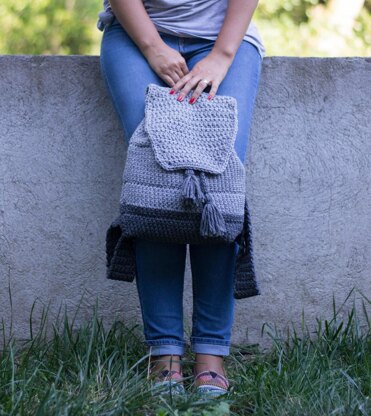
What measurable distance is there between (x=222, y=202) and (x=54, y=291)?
0.91m

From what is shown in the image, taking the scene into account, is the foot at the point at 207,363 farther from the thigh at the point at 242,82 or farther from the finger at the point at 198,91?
the finger at the point at 198,91

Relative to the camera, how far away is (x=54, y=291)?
3.15m

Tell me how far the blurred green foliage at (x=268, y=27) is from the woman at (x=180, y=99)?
5.75 m

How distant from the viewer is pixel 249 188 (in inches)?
124

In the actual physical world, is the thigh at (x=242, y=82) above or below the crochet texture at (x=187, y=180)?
above

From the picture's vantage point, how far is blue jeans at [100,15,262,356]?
268 centimetres

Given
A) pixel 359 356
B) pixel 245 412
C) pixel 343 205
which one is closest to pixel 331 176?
pixel 343 205

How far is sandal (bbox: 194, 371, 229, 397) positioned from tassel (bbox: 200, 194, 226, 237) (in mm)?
476

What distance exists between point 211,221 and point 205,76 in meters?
0.50

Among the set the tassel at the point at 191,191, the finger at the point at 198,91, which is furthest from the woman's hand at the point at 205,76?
the tassel at the point at 191,191

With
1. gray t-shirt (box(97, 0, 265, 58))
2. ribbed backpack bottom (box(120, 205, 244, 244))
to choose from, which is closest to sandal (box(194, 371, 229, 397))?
ribbed backpack bottom (box(120, 205, 244, 244))

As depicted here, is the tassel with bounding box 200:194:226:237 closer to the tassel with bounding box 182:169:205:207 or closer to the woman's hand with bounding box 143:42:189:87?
the tassel with bounding box 182:169:205:207

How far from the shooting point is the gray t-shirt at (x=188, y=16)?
2.81 meters

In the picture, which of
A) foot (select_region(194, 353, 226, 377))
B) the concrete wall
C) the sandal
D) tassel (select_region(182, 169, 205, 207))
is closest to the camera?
tassel (select_region(182, 169, 205, 207))
